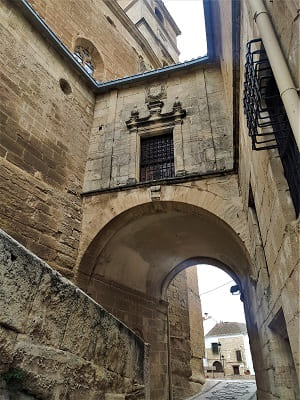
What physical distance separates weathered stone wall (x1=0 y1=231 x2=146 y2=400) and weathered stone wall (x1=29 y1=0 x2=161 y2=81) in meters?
9.19

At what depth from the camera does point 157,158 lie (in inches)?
274

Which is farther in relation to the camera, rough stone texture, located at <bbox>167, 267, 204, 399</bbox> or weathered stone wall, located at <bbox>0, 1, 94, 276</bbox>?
→ rough stone texture, located at <bbox>167, 267, 204, 399</bbox>

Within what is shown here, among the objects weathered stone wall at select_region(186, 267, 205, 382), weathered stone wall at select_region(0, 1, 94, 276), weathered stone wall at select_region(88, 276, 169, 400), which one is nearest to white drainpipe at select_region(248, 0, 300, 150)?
weathered stone wall at select_region(0, 1, 94, 276)

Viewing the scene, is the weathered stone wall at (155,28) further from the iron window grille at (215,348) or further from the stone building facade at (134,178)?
the iron window grille at (215,348)

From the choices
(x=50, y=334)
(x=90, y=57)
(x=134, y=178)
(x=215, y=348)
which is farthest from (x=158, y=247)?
(x=215, y=348)

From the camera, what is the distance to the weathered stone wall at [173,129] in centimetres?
635

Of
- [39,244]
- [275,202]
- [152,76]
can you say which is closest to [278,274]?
[275,202]

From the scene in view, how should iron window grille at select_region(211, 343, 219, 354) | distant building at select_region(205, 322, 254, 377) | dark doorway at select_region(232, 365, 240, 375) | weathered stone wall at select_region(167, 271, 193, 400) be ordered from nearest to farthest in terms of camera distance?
weathered stone wall at select_region(167, 271, 193, 400), dark doorway at select_region(232, 365, 240, 375), distant building at select_region(205, 322, 254, 377), iron window grille at select_region(211, 343, 219, 354)

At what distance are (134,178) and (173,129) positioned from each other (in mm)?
1541

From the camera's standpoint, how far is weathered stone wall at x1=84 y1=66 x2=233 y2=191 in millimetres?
6352

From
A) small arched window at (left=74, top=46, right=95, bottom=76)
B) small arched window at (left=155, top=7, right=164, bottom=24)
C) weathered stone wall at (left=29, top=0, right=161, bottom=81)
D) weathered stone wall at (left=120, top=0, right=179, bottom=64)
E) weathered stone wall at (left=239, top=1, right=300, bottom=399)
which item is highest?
small arched window at (left=155, top=7, right=164, bottom=24)

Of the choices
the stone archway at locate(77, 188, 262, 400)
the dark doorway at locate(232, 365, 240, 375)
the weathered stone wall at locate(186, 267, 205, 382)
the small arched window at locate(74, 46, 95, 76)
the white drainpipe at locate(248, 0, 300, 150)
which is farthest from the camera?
the dark doorway at locate(232, 365, 240, 375)

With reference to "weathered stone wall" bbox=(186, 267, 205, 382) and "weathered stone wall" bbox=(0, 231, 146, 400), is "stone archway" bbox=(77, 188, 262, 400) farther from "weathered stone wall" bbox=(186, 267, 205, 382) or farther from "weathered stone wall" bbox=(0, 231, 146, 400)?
"weathered stone wall" bbox=(186, 267, 205, 382)

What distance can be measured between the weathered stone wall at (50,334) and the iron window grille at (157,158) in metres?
4.70
